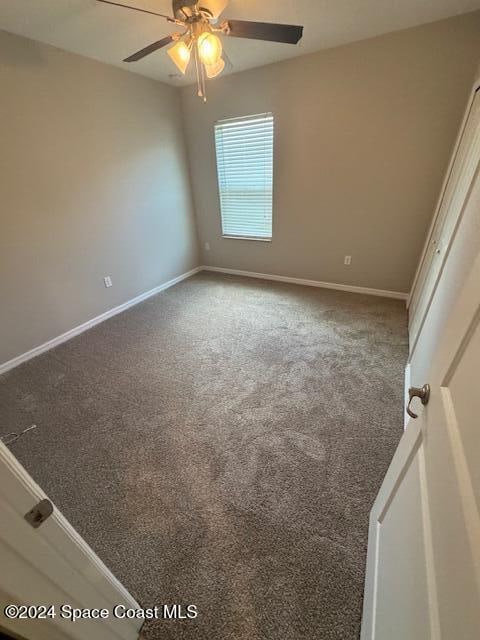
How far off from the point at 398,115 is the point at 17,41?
3260 millimetres

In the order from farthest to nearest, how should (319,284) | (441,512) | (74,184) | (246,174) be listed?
(319,284), (246,174), (74,184), (441,512)

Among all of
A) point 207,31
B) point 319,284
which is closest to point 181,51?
point 207,31

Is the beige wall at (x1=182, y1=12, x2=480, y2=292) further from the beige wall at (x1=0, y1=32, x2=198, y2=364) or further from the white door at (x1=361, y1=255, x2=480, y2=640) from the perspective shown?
the white door at (x1=361, y1=255, x2=480, y2=640)

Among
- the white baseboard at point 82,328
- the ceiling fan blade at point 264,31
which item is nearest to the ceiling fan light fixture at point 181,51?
the ceiling fan blade at point 264,31

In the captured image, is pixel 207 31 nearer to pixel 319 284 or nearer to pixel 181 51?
pixel 181 51

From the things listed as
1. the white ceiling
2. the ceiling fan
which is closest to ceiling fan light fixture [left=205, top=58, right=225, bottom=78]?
the ceiling fan

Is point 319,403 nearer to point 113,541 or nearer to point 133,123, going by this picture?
point 113,541

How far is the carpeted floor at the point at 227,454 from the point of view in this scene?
1052 millimetres

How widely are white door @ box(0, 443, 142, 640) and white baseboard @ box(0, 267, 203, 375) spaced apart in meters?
2.35

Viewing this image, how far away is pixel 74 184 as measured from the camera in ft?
8.50

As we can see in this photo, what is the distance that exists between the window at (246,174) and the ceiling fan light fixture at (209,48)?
1.71 meters

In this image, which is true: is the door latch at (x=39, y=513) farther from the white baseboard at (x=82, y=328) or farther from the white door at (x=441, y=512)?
the white baseboard at (x=82, y=328)

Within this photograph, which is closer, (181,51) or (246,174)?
(181,51)

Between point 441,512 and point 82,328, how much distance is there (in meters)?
3.21
